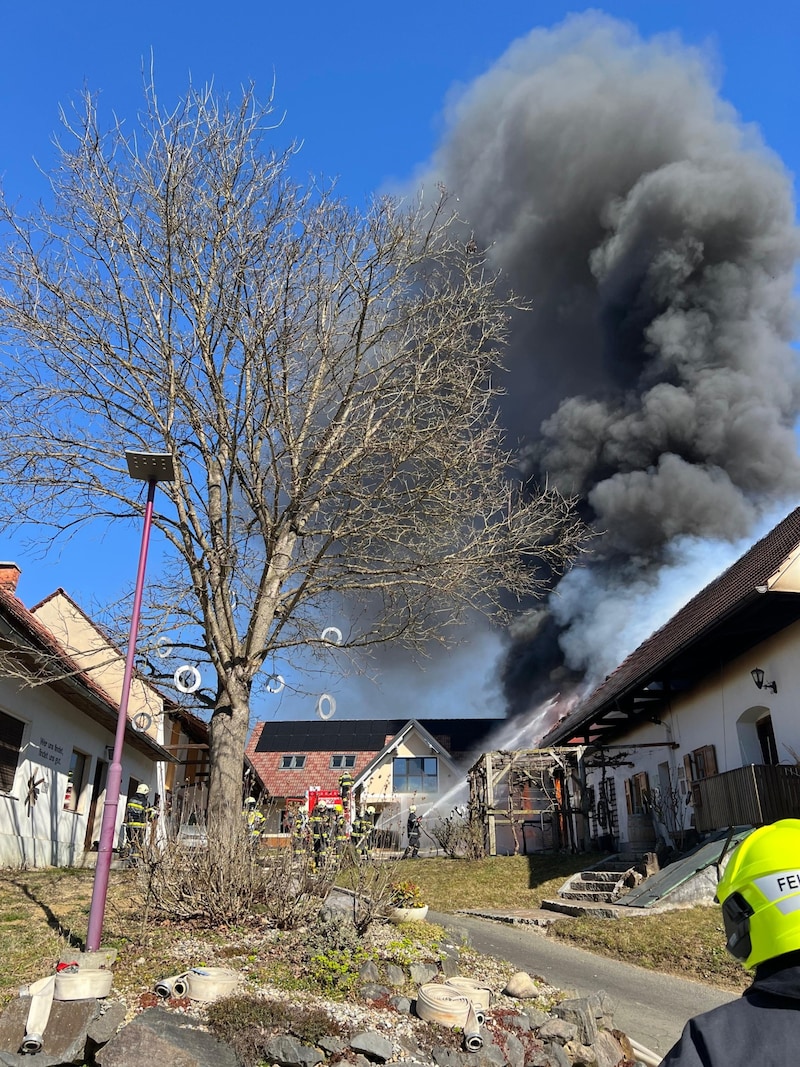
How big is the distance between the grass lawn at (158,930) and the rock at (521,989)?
2.26 metres

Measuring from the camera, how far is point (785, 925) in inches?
59.9

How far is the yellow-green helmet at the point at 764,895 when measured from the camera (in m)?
1.53

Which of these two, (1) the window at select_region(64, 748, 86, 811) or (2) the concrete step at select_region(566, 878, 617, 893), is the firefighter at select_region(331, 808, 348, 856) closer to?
(2) the concrete step at select_region(566, 878, 617, 893)

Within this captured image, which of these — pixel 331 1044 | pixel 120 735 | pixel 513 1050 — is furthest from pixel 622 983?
pixel 120 735

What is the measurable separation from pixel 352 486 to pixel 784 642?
23.3ft

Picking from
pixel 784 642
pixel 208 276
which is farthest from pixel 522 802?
pixel 208 276

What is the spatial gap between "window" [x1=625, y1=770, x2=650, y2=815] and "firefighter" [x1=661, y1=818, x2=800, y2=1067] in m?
17.1

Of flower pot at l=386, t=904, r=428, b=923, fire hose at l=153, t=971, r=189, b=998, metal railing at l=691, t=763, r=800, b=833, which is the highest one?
metal railing at l=691, t=763, r=800, b=833

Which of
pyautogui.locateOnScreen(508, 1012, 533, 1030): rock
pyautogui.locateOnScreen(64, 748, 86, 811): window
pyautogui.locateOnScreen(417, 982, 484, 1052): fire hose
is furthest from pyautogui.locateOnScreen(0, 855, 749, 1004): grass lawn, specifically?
pyautogui.locateOnScreen(64, 748, 86, 811): window

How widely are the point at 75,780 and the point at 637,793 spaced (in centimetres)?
1322

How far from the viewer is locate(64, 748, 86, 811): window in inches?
672

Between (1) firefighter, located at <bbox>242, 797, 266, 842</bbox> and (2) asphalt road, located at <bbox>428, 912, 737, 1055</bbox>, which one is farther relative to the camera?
(1) firefighter, located at <bbox>242, 797, 266, 842</bbox>

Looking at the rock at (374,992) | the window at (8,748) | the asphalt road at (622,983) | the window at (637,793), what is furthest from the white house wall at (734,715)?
the window at (8,748)

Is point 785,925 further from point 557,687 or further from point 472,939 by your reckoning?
point 557,687
